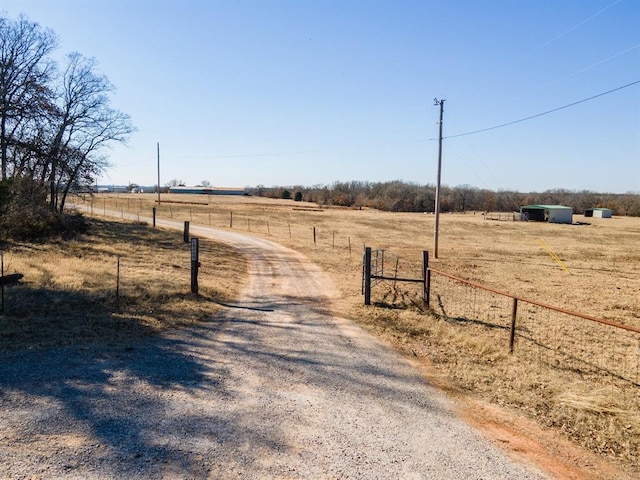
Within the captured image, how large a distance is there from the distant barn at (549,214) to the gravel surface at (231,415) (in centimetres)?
7825

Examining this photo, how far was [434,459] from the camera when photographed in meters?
4.99

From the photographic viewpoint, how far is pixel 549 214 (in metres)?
76.8

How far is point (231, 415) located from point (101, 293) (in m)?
8.05

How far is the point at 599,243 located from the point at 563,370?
4322 centimetres

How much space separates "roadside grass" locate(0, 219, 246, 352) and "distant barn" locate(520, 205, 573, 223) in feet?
232

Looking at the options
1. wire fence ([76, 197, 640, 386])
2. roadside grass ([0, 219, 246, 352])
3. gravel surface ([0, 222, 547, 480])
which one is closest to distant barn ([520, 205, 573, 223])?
wire fence ([76, 197, 640, 386])

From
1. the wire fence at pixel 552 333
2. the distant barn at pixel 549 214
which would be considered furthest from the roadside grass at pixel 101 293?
the distant barn at pixel 549 214

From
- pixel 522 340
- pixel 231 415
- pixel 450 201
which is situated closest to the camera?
pixel 231 415

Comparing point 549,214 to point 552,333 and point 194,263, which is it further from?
point 194,263

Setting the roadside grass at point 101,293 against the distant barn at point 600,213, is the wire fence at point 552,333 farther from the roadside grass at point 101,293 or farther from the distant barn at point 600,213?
the distant barn at point 600,213

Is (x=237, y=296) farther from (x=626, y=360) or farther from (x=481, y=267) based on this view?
(x=481, y=267)

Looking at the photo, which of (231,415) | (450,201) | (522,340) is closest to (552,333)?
(522,340)

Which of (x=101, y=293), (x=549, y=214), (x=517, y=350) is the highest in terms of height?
(x=549, y=214)

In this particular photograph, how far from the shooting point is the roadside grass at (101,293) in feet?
29.5
